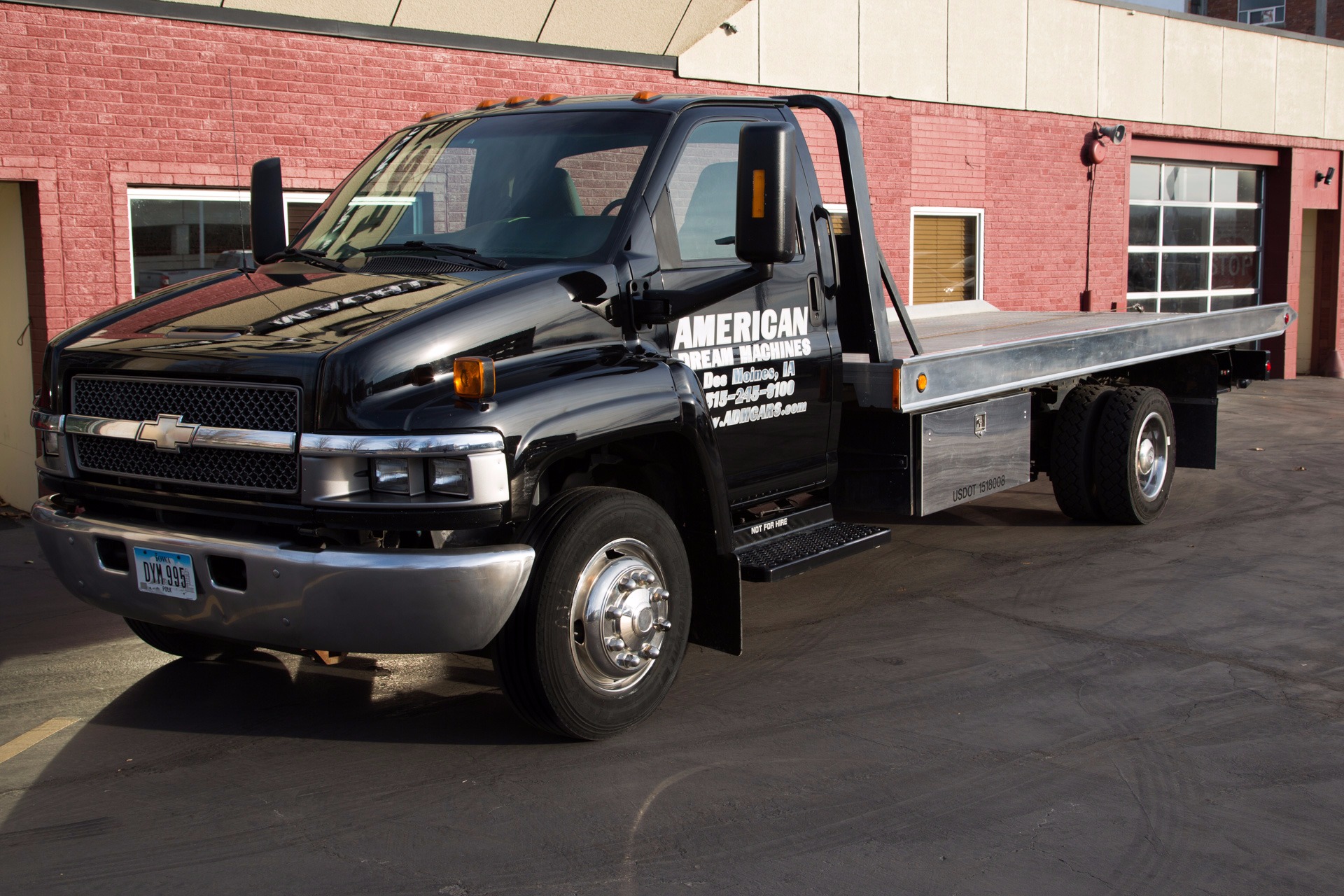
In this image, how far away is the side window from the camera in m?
5.25

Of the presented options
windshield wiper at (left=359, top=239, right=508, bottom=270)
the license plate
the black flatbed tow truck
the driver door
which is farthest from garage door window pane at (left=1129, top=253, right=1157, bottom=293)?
the license plate

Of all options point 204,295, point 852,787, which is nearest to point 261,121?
point 204,295

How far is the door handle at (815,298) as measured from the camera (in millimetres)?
5809

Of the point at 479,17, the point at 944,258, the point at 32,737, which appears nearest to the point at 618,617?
the point at 32,737

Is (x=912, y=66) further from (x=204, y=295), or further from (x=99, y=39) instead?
(x=204, y=295)

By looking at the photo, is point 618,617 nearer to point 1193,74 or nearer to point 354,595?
point 354,595

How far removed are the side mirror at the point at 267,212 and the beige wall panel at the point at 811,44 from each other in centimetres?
857

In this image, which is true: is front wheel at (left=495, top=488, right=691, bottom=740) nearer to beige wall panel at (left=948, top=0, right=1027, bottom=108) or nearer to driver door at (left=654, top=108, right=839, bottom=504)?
driver door at (left=654, top=108, right=839, bottom=504)

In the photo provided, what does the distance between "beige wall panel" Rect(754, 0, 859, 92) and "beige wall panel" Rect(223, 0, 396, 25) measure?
4533mm

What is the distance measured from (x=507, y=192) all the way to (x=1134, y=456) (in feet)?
15.9

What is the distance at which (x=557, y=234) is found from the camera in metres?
5.06

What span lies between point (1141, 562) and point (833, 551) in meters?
2.81

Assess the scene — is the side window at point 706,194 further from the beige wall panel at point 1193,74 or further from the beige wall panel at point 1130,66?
the beige wall panel at point 1193,74

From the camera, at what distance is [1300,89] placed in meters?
20.7
